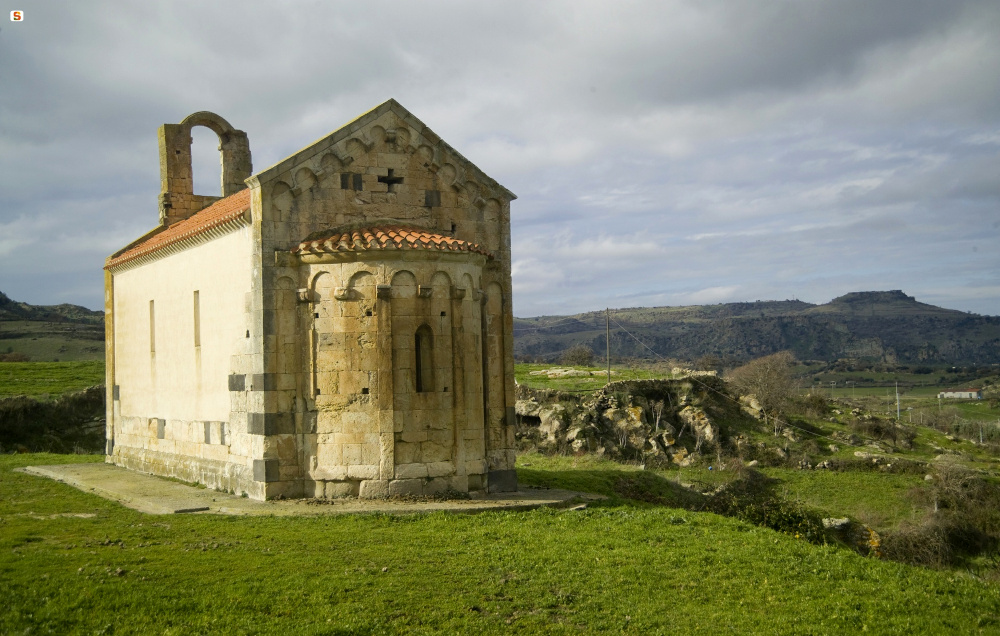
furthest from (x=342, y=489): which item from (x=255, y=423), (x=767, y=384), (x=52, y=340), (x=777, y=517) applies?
(x=52, y=340)

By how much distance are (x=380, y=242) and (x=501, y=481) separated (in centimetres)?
514

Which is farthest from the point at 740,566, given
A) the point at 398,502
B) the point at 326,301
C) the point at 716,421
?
the point at 716,421

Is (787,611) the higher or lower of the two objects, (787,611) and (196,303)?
the lower

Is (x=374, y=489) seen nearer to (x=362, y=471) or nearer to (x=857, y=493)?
(x=362, y=471)

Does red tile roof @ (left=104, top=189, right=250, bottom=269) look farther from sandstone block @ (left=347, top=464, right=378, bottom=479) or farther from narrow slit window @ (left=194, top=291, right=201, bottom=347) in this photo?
sandstone block @ (left=347, top=464, right=378, bottom=479)

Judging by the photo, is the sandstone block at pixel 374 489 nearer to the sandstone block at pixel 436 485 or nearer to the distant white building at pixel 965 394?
the sandstone block at pixel 436 485

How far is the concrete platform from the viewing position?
13500 mm

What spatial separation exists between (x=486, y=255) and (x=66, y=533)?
8180mm

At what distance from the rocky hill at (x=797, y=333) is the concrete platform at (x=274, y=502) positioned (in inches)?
3990

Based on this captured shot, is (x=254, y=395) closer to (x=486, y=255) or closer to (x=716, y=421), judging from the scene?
(x=486, y=255)

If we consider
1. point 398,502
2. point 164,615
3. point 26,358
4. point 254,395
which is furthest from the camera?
point 26,358

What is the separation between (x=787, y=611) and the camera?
9.27 m

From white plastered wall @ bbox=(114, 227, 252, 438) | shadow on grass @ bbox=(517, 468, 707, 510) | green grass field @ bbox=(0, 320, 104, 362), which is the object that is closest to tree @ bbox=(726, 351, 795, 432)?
shadow on grass @ bbox=(517, 468, 707, 510)

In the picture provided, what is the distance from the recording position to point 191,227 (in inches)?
723
